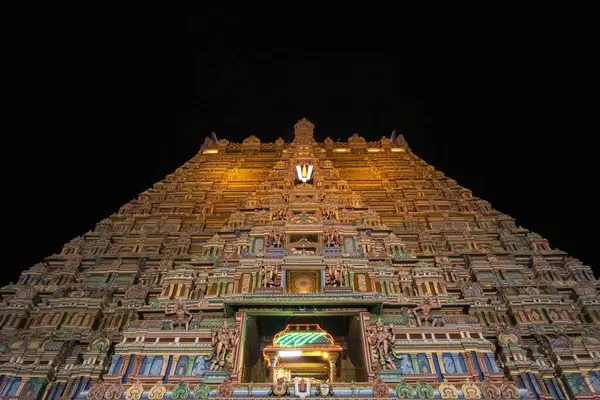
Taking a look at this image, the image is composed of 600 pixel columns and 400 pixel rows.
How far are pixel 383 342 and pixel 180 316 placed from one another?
538 centimetres

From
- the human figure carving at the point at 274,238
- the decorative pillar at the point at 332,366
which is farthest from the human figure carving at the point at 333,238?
the decorative pillar at the point at 332,366

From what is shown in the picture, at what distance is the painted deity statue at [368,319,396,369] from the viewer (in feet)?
40.6

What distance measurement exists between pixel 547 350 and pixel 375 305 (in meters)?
4.60

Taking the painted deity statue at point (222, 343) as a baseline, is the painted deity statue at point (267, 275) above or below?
above

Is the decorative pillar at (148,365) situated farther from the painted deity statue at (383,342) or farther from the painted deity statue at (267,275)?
the painted deity statue at (383,342)

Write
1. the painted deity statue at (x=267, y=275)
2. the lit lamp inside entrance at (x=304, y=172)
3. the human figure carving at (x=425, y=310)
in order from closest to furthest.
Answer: the human figure carving at (x=425, y=310), the painted deity statue at (x=267, y=275), the lit lamp inside entrance at (x=304, y=172)

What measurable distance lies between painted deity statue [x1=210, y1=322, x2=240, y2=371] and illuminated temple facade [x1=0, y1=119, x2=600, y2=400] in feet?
0.11

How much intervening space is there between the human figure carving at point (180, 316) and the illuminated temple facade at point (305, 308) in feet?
0.13

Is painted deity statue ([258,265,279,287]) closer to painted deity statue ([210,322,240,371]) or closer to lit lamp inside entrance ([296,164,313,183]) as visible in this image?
painted deity statue ([210,322,240,371])

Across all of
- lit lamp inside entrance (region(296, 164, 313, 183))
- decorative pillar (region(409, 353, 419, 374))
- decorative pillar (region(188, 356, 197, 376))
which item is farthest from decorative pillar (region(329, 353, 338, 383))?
lit lamp inside entrance (region(296, 164, 313, 183))

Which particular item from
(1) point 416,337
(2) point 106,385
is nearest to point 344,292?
(1) point 416,337

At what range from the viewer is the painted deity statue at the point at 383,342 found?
12367mm

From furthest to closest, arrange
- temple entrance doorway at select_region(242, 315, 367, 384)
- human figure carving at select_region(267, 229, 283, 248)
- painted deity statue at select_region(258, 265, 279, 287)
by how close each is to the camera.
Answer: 1. human figure carving at select_region(267, 229, 283, 248)
2. painted deity statue at select_region(258, 265, 279, 287)
3. temple entrance doorway at select_region(242, 315, 367, 384)

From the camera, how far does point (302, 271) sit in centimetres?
1575
